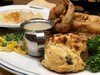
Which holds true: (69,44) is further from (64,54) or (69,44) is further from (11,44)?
(11,44)

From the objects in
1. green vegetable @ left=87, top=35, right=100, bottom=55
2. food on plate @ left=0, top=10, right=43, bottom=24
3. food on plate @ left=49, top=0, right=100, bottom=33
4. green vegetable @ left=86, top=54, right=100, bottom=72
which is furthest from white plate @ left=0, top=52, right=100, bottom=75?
food on plate @ left=0, top=10, right=43, bottom=24

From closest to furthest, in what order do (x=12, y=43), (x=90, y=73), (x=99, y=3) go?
(x=90, y=73) < (x=12, y=43) < (x=99, y=3)

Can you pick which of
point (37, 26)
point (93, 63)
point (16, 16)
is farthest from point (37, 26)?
point (16, 16)

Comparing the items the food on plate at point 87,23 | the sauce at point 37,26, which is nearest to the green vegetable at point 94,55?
the food on plate at point 87,23

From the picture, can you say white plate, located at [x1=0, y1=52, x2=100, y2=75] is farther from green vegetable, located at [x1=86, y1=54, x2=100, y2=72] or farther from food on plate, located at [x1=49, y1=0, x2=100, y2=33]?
food on plate, located at [x1=49, y1=0, x2=100, y2=33]

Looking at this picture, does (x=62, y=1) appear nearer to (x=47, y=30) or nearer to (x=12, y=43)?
(x=47, y=30)

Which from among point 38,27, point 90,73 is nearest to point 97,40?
point 90,73
